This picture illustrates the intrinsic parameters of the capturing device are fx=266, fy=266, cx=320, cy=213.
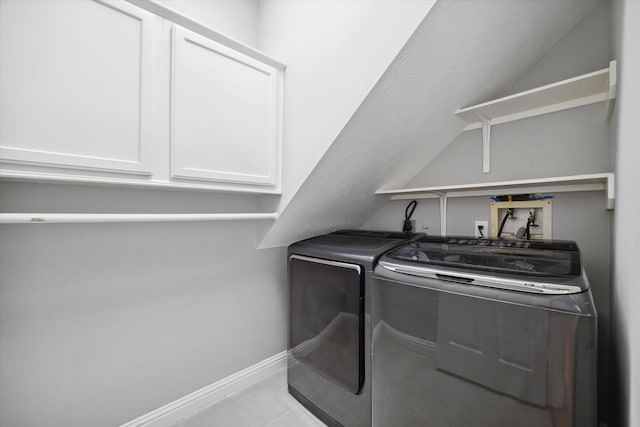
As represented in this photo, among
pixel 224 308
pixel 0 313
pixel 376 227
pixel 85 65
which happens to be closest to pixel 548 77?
pixel 376 227

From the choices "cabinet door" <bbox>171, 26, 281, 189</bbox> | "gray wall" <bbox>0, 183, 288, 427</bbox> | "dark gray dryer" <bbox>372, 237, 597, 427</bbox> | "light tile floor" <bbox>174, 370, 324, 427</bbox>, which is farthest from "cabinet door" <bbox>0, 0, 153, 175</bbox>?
"light tile floor" <bbox>174, 370, 324, 427</bbox>

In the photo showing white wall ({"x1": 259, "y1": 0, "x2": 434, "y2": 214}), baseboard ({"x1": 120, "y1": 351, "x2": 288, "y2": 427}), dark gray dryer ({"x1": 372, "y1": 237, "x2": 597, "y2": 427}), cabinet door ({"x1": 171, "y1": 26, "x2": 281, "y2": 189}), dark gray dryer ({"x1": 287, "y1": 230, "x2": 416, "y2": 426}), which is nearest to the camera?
dark gray dryer ({"x1": 372, "y1": 237, "x2": 597, "y2": 427})

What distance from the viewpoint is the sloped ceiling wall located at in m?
1.15

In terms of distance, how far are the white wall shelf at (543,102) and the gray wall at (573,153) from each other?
0.04 metres

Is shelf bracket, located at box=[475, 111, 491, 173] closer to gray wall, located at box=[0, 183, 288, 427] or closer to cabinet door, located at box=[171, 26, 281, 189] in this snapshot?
cabinet door, located at box=[171, 26, 281, 189]

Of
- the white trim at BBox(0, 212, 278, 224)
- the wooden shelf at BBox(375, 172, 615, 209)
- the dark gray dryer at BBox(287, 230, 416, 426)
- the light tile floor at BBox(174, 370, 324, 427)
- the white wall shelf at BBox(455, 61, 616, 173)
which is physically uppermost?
the white wall shelf at BBox(455, 61, 616, 173)

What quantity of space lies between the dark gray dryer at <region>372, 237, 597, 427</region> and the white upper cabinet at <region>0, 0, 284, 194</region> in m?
1.10

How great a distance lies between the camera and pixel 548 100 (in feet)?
4.80

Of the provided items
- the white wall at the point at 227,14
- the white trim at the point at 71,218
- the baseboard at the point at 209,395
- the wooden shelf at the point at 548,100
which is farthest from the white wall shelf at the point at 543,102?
the baseboard at the point at 209,395

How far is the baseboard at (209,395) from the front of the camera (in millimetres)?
1576

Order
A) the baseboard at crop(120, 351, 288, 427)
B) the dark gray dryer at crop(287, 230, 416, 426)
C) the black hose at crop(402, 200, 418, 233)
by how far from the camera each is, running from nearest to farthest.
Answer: the dark gray dryer at crop(287, 230, 416, 426)
the baseboard at crop(120, 351, 288, 427)
the black hose at crop(402, 200, 418, 233)

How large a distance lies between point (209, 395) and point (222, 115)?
5.95 ft

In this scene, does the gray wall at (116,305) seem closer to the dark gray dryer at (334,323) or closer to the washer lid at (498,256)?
the dark gray dryer at (334,323)

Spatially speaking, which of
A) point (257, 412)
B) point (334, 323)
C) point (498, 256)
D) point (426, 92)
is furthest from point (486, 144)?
point (257, 412)
